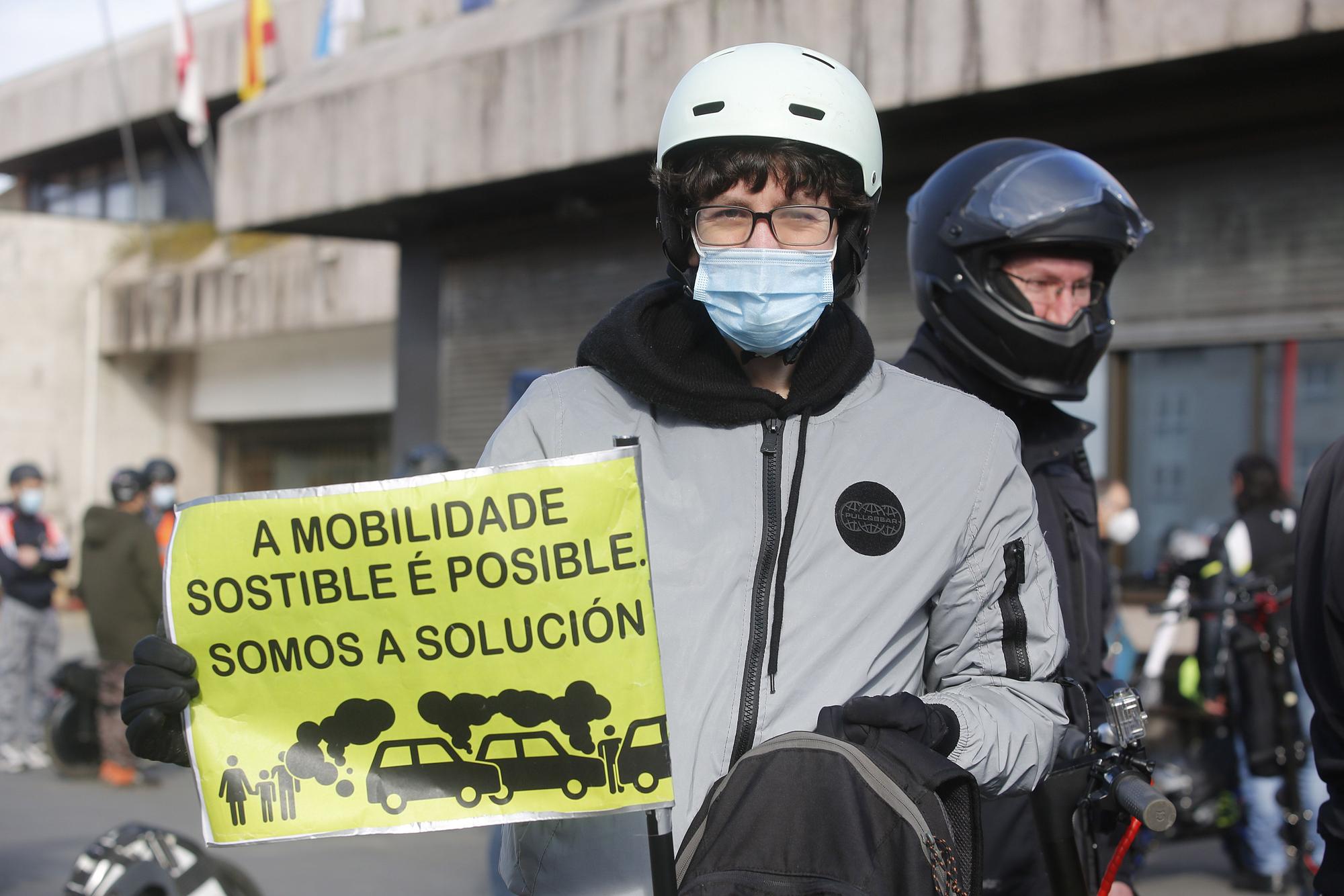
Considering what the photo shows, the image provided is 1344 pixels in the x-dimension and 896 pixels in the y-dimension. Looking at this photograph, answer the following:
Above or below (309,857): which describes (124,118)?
above

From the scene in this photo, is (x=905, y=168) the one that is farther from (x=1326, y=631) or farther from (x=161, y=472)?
(x=1326, y=631)

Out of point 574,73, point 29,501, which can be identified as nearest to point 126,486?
point 29,501

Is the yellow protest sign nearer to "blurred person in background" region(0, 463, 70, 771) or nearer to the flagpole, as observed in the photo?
"blurred person in background" region(0, 463, 70, 771)

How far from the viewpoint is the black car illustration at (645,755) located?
186 centimetres

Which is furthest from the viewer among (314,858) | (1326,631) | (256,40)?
(256,40)

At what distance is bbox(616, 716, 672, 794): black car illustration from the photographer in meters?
1.86

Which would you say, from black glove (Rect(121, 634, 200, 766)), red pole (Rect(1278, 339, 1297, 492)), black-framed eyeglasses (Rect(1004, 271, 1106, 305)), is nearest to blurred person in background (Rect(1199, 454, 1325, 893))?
red pole (Rect(1278, 339, 1297, 492))

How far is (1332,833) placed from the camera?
233 cm

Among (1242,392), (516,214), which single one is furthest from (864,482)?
(516,214)

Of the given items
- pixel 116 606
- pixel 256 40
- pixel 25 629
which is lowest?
pixel 25 629

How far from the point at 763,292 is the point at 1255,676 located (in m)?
4.92

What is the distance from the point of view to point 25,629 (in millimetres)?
9961

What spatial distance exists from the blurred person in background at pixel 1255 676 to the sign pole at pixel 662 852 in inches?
188

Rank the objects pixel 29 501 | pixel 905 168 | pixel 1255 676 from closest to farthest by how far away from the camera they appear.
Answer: pixel 1255 676, pixel 905 168, pixel 29 501
